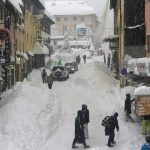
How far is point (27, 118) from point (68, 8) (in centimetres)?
11118

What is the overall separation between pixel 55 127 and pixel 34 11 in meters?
34.8

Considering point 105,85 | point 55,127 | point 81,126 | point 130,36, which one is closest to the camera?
point 81,126

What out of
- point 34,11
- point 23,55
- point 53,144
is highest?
point 34,11

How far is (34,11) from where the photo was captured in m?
58.9

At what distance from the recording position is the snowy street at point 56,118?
73.3 ft

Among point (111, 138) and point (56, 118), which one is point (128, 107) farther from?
point (111, 138)

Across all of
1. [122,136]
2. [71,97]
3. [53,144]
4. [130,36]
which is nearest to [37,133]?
[53,144]

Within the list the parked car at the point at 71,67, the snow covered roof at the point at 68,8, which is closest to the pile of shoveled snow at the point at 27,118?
the parked car at the point at 71,67

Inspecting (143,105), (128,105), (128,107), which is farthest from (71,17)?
(143,105)

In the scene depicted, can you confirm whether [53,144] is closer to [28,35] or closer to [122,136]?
[122,136]

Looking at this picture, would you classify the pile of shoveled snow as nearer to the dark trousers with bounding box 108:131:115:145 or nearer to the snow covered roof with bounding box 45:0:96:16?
the dark trousers with bounding box 108:131:115:145

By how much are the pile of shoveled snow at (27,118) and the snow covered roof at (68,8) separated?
3897 inches

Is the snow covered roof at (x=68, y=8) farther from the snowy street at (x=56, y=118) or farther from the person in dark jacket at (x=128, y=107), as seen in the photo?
the person in dark jacket at (x=128, y=107)

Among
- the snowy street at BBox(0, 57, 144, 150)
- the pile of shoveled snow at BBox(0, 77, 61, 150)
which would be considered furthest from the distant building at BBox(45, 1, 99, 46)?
the pile of shoveled snow at BBox(0, 77, 61, 150)
